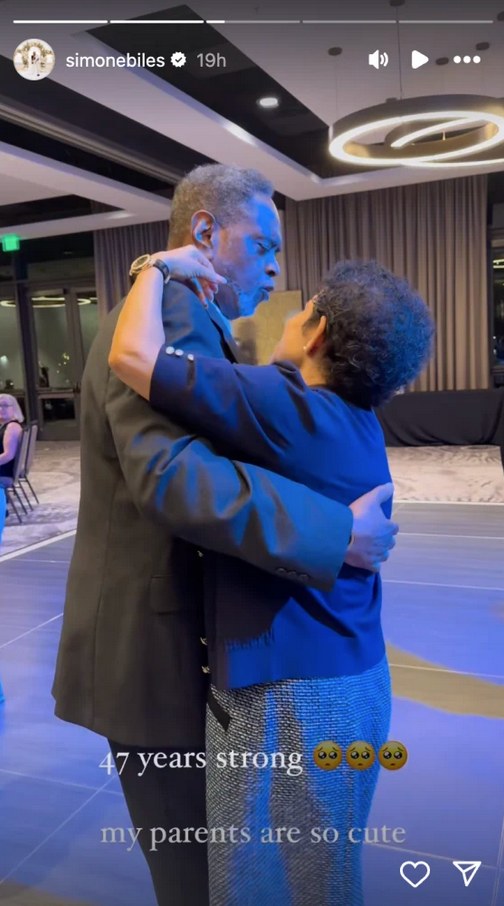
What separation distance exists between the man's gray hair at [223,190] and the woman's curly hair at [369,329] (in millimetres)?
177

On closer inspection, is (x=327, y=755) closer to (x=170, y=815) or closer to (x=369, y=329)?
(x=170, y=815)

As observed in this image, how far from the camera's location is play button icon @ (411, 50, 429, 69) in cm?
112

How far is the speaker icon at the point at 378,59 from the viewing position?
47.4 inches

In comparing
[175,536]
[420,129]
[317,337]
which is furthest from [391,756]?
[420,129]

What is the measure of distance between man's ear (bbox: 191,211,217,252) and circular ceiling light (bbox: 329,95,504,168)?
11.9 feet

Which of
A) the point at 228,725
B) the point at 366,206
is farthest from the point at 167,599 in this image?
the point at 366,206

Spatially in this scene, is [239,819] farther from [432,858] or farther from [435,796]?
[435,796]

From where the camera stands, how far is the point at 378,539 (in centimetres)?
74

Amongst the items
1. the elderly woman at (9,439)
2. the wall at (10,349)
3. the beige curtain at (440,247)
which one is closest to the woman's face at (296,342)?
the elderly woman at (9,439)

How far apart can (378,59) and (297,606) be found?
989 millimetres

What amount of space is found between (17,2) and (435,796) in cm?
161

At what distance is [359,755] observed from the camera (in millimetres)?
774

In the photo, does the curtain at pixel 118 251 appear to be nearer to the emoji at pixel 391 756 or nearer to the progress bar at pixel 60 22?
the progress bar at pixel 60 22

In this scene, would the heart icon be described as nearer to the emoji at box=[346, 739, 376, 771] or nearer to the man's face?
the emoji at box=[346, 739, 376, 771]
